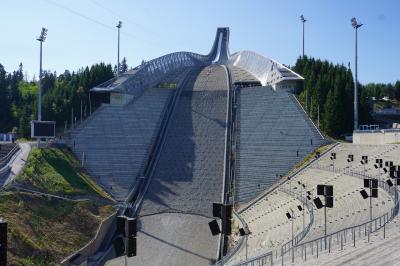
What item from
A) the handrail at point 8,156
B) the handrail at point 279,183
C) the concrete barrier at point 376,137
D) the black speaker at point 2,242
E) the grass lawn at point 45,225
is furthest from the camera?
the concrete barrier at point 376,137

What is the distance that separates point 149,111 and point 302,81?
816 inches

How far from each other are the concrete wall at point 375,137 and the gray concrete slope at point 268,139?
405 cm

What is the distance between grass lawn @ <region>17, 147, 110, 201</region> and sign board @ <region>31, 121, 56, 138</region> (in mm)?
Answer: 1325

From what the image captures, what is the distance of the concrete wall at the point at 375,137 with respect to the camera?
49.5 meters

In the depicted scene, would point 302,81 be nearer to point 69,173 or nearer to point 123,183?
point 123,183

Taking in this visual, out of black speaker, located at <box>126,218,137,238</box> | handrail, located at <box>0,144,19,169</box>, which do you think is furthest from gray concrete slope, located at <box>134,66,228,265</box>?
black speaker, located at <box>126,218,137,238</box>

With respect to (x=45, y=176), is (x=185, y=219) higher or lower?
lower

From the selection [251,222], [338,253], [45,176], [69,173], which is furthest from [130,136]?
[338,253]

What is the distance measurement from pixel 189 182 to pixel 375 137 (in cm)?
1933

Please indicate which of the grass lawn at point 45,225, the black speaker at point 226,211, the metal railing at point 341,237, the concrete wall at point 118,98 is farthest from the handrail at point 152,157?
the black speaker at point 226,211

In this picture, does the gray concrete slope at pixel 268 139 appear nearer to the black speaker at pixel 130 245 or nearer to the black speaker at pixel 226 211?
the black speaker at pixel 226 211

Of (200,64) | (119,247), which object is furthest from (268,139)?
(119,247)

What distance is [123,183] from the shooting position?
4769cm

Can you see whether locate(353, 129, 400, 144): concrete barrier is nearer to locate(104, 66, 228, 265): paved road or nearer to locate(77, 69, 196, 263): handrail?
locate(104, 66, 228, 265): paved road
